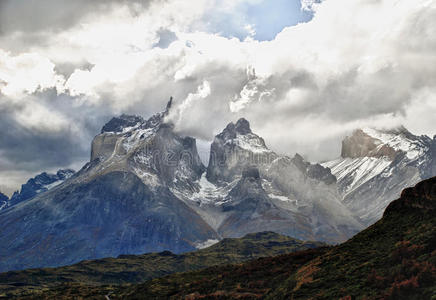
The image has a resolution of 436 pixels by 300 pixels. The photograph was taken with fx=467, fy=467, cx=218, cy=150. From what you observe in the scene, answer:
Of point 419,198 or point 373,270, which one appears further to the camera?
point 419,198

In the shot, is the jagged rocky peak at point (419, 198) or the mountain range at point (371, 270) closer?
the mountain range at point (371, 270)

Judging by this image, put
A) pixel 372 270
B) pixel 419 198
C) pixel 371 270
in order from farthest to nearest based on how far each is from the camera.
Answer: pixel 419 198, pixel 371 270, pixel 372 270

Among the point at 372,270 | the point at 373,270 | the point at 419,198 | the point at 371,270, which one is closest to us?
the point at 373,270

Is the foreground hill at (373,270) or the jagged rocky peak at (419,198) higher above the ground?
the jagged rocky peak at (419,198)

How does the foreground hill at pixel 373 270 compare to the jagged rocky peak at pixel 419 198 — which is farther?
the jagged rocky peak at pixel 419 198

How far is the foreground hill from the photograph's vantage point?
6506 centimetres

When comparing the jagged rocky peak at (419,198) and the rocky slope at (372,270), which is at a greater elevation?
the jagged rocky peak at (419,198)

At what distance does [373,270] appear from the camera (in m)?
74.9

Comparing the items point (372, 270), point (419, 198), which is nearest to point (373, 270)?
point (372, 270)

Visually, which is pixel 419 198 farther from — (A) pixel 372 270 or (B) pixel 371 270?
(A) pixel 372 270

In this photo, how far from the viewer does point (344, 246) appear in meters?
107

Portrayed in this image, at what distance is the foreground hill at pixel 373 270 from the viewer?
213 ft

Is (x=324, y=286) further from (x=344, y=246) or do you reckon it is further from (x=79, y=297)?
(x=79, y=297)

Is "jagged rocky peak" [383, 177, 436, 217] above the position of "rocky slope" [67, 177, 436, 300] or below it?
→ above
